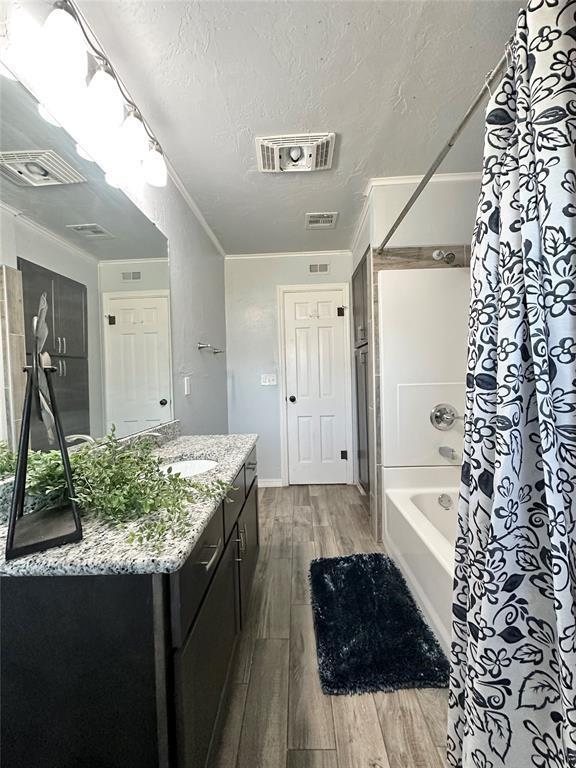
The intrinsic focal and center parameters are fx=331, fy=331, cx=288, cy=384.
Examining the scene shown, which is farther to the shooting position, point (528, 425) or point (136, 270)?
point (136, 270)

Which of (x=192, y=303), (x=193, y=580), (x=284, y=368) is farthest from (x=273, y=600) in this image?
(x=284, y=368)

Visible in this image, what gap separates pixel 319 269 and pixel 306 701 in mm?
3293

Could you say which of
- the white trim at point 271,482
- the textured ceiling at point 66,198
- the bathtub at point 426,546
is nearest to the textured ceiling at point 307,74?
the textured ceiling at point 66,198

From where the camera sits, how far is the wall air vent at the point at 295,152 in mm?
1770

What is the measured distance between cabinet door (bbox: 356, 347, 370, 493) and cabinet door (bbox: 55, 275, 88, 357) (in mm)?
1994

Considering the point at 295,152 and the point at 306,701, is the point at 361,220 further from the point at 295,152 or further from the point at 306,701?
the point at 306,701

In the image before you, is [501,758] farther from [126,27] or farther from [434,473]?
[126,27]

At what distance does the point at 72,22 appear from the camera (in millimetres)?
1046

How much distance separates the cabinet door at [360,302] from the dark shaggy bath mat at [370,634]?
5.55ft

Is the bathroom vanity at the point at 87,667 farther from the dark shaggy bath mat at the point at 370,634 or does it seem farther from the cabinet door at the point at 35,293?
the dark shaggy bath mat at the point at 370,634

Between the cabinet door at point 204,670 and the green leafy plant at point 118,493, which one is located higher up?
the green leafy plant at point 118,493

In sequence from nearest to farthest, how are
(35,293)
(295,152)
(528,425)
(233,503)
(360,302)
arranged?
(528,425) < (35,293) < (233,503) < (295,152) < (360,302)

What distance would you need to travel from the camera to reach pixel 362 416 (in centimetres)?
298

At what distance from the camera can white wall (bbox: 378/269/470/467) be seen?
7.33 ft
